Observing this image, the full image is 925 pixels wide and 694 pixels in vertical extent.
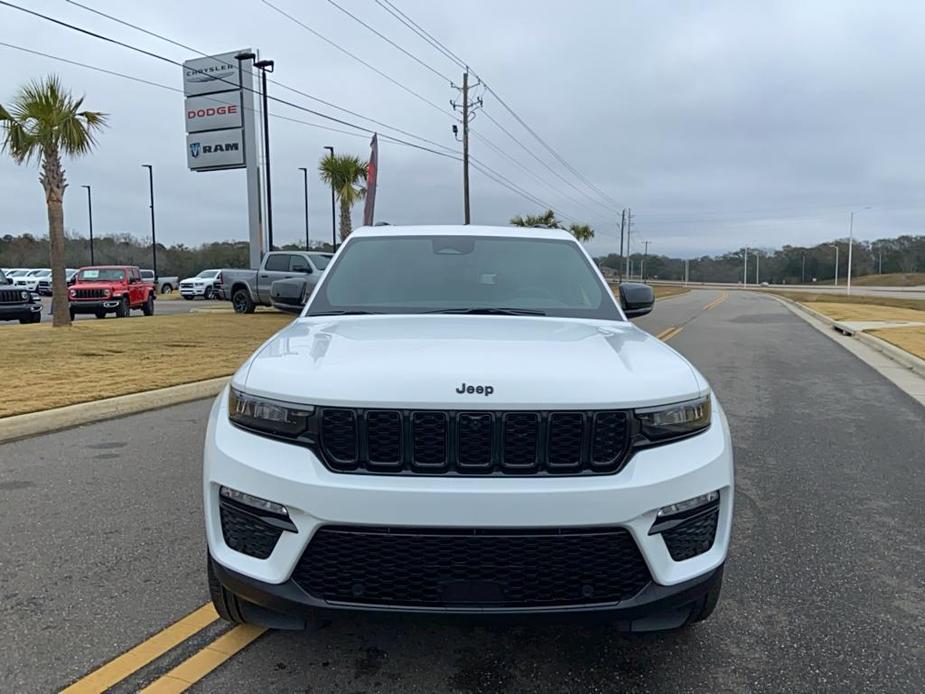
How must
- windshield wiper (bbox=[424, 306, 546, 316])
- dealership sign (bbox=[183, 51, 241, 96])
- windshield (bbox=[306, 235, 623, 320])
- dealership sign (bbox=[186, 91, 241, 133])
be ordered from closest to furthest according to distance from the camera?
windshield wiper (bbox=[424, 306, 546, 316]), windshield (bbox=[306, 235, 623, 320]), dealership sign (bbox=[183, 51, 241, 96]), dealership sign (bbox=[186, 91, 241, 133])

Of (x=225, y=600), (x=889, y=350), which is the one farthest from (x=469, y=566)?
(x=889, y=350)

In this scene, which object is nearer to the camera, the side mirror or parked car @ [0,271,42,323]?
the side mirror

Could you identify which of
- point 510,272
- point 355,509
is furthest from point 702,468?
point 510,272

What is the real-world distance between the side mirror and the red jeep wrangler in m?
21.5

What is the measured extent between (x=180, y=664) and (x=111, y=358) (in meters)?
9.51

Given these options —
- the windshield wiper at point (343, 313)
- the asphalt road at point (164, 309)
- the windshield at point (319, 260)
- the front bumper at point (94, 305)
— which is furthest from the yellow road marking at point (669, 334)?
the front bumper at point (94, 305)

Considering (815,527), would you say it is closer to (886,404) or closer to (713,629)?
(713,629)

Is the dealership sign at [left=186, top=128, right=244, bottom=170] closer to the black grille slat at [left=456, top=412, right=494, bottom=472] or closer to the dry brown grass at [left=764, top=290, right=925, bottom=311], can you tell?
the dry brown grass at [left=764, top=290, right=925, bottom=311]

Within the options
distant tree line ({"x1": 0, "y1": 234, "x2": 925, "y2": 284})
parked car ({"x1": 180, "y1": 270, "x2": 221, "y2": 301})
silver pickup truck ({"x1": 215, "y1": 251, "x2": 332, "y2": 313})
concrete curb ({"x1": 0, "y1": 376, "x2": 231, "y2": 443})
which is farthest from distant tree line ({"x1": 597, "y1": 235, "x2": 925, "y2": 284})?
concrete curb ({"x1": 0, "y1": 376, "x2": 231, "y2": 443})

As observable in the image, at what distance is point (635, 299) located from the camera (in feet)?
14.9

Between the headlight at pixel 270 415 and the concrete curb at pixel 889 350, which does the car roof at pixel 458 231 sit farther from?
the concrete curb at pixel 889 350

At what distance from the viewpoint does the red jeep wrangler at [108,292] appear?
22203mm

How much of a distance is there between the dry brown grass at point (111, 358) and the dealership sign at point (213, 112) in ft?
53.6

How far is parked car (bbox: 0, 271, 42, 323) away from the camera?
18703 millimetres
